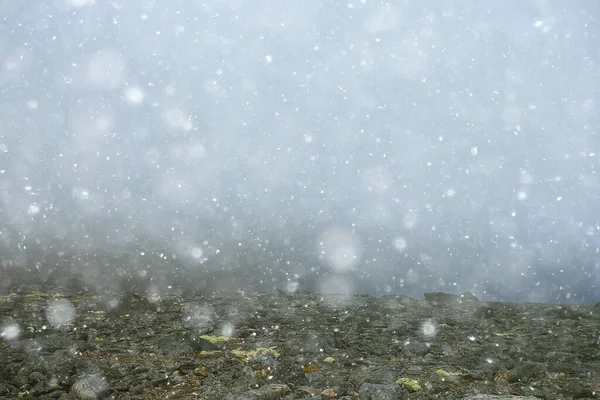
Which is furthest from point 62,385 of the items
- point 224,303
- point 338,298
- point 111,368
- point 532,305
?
point 532,305

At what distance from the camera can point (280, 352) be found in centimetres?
865

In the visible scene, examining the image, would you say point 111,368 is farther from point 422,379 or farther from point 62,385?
point 422,379

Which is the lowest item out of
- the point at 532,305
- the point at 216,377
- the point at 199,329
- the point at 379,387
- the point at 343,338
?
the point at 379,387

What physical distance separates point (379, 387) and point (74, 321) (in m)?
8.11

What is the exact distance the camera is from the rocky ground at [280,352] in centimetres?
657

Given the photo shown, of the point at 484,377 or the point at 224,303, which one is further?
the point at 224,303

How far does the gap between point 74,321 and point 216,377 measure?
5.94 metres

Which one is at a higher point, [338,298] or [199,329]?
[338,298]

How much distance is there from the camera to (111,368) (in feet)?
23.2

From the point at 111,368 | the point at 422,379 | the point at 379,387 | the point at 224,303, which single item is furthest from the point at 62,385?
the point at 224,303

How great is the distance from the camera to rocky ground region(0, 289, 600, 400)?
21.6 feet

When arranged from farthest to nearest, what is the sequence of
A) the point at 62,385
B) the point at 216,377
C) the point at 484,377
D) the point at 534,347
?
the point at 534,347 → the point at 484,377 → the point at 216,377 → the point at 62,385

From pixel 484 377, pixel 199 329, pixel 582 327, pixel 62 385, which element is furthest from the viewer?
pixel 582 327

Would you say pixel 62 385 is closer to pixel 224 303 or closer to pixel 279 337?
pixel 279 337
